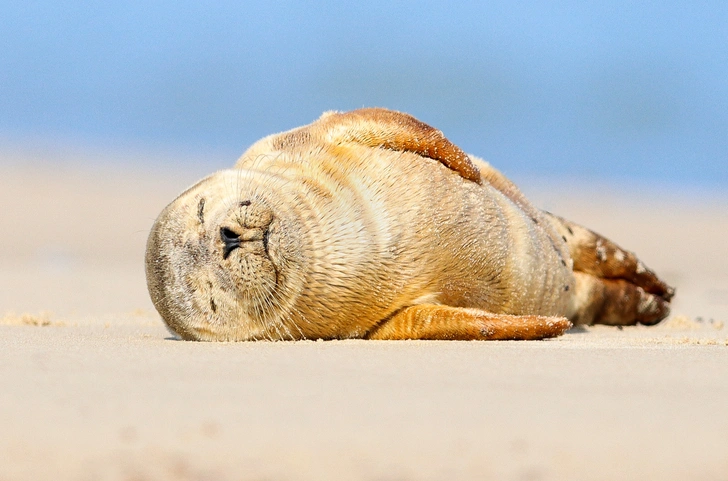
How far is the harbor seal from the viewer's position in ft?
16.5

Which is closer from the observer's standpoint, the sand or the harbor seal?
the sand

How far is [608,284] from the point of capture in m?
7.45

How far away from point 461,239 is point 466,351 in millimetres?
1182


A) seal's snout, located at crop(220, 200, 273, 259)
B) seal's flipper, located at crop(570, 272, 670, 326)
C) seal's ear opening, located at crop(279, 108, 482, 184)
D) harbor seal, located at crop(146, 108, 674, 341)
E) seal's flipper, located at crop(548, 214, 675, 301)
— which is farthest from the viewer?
seal's flipper, located at crop(548, 214, 675, 301)

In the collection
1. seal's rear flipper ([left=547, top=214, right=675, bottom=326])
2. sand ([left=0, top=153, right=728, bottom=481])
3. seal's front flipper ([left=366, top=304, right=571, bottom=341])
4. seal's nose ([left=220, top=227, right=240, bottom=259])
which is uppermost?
seal's rear flipper ([left=547, top=214, right=675, bottom=326])

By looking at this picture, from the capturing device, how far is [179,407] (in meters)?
2.98

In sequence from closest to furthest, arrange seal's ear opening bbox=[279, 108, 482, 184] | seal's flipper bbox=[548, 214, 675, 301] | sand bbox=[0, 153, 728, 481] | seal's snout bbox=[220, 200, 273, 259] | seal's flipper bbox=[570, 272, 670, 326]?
1. sand bbox=[0, 153, 728, 481]
2. seal's snout bbox=[220, 200, 273, 259]
3. seal's ear opening bbox=[279, 108, 482, 184]
4. seal's flipper bbox=[570, 272, 670, 326]
5. seal's flipper bbox=[548, 214, 675, 301]

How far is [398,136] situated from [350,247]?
0.95m

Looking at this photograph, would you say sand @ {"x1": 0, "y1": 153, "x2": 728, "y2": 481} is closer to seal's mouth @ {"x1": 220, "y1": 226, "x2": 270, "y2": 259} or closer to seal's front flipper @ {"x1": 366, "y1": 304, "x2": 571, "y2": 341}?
seal's front flipper @ {"x1": 366, "y1": 304, "x2": 571, "y2": 341}

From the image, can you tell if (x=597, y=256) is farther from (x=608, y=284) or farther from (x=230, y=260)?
(x=230, y=260)

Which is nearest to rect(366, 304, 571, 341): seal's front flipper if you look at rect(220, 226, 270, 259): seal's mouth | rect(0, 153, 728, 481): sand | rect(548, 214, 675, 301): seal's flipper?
rect(0, 153, 728, 481): sand

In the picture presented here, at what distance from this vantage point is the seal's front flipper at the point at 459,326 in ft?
16.7

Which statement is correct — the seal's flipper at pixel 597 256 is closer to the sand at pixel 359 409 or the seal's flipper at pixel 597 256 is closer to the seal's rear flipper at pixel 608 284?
the seal's rear flipper at pixel 608 284

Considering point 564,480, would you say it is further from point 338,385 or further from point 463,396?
point 338,385
